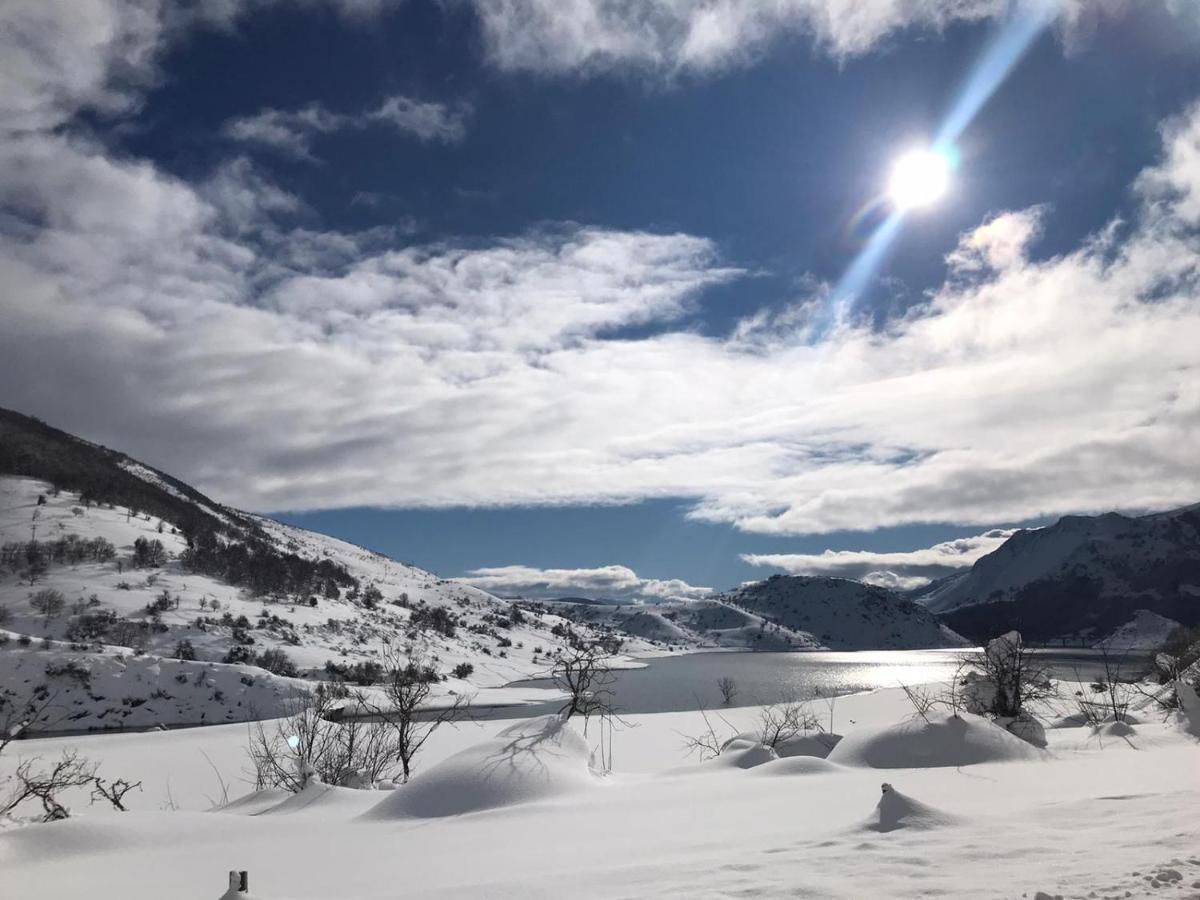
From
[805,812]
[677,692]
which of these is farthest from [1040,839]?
[677,692]

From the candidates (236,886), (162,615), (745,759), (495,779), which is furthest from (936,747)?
(162,615)

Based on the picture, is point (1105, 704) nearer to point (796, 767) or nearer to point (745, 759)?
point (745, 759)

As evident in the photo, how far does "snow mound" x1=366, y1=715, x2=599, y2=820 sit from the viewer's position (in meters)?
9.42

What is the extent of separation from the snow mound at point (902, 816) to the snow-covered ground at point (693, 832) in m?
0.02

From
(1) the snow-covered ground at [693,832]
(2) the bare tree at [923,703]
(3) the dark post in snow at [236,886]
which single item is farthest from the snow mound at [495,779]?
(2) the bare tree at [923,703]

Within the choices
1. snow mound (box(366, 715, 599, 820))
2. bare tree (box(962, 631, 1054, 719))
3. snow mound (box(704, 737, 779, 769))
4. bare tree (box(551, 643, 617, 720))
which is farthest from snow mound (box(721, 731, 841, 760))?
snow mound (box(366, 715, 599, 820))

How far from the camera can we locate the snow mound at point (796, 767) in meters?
11.2

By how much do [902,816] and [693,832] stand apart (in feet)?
7.36

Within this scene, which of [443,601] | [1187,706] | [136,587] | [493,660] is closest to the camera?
[1187,706]

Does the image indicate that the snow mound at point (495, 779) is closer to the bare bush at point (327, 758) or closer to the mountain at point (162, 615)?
the bare bush at point (327, 758)

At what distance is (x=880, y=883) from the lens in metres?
5.26

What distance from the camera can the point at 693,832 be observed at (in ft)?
25.2

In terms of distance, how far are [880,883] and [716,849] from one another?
1920 mm

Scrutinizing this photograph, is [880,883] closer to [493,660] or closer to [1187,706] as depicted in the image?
[1187,706]
